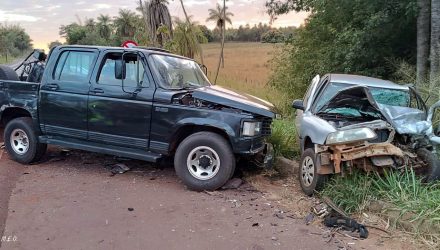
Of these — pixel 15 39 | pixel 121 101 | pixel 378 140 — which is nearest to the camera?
pixel 378 140

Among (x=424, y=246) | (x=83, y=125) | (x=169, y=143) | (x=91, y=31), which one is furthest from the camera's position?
(x=91, y=31)

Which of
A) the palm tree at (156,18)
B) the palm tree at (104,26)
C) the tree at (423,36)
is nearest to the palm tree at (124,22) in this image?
the palm tree at (104,26)

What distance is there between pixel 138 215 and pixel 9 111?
395cm

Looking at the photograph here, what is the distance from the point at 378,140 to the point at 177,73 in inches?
128

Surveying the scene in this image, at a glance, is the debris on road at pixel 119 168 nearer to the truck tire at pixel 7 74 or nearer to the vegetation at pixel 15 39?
the truck tire at pixel 7 74

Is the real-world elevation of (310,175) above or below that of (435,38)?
below

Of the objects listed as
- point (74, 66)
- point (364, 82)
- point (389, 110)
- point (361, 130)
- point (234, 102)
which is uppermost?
point (364, 82)

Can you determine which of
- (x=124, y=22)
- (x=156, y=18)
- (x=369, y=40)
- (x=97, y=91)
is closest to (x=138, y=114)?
(x=97, y=91)

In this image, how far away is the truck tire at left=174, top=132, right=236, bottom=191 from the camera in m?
6.40

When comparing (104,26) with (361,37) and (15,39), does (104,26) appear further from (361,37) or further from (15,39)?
(361,37)

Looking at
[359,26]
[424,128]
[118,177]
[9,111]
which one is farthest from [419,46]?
[9,111]

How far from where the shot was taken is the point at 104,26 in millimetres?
72125

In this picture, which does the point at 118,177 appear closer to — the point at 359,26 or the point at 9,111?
the point at 9,111

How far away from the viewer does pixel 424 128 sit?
6184 millimetres
